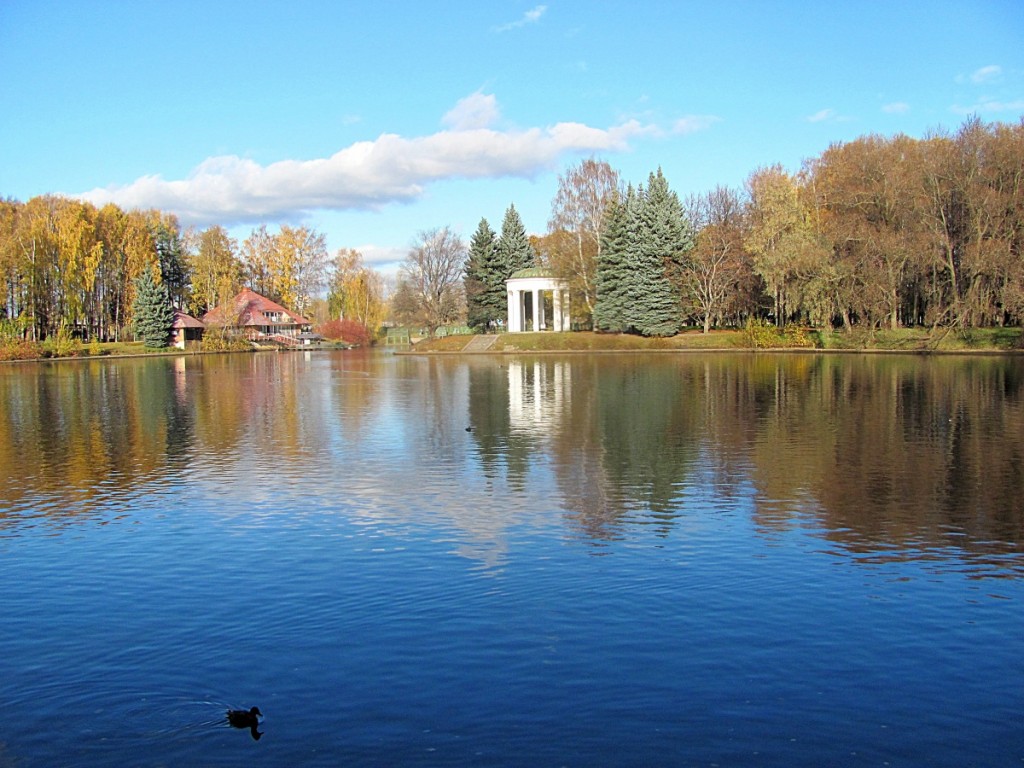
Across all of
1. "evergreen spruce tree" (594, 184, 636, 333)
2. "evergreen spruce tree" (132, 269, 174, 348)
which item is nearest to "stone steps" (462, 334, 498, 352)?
"evergreen spruce tree" (594, 184, 636, 333)

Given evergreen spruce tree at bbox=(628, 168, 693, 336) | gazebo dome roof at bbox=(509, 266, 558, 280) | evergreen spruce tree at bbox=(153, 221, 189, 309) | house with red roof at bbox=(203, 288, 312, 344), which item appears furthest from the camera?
evergreen spruce tree at bbox=(153, 221, 189, 309)

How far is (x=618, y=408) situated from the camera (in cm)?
2547

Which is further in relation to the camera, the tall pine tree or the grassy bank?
the tall pine tree

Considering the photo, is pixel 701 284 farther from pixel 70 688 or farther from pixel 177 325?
pixel 70 688

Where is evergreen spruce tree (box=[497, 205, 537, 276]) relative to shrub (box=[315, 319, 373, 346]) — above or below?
above

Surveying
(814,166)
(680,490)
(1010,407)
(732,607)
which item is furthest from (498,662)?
(814,166)

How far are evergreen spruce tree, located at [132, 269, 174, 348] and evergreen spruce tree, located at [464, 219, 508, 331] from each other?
26.7 meters

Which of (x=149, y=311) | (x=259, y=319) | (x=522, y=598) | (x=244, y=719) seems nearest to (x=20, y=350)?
(x=149, y=311)

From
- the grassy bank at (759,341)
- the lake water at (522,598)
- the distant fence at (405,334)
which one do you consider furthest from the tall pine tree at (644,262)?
the lake water at (522,598)

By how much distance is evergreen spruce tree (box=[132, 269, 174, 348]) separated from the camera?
7481cm

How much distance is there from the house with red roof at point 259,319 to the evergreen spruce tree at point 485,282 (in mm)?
20248

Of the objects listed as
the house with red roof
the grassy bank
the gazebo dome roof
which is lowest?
the grassy bank

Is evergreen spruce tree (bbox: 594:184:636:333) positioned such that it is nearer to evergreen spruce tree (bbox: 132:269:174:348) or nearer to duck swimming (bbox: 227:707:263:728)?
evergreen spruce tree (bbox: 132:269:174:348)

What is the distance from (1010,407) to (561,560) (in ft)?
61.4
